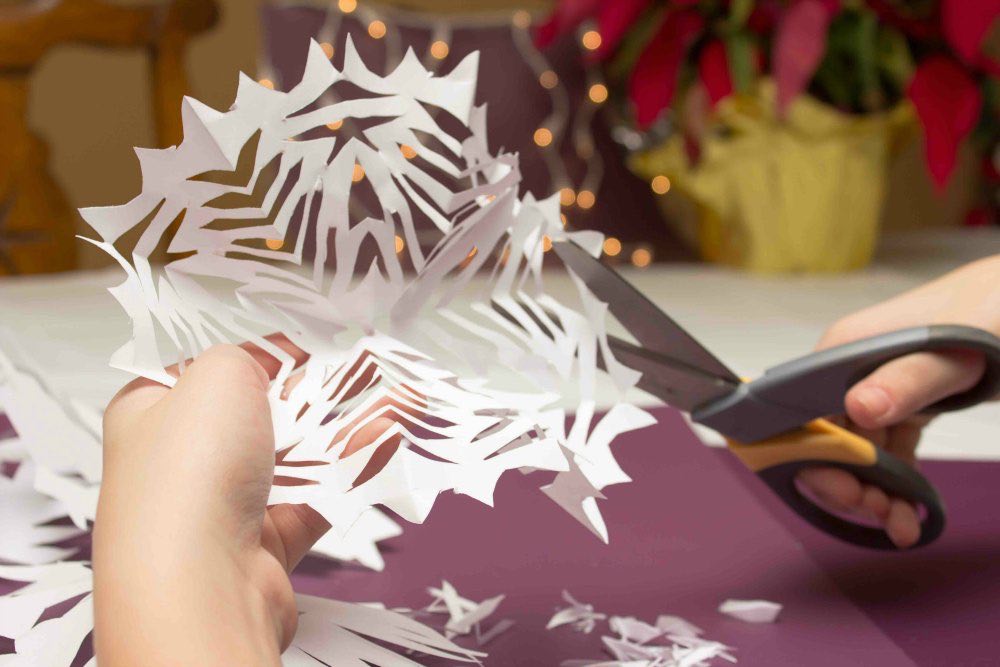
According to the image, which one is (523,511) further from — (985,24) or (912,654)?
(985,24)

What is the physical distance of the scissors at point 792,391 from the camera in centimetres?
38

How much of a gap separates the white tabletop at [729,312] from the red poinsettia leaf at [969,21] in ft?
0.69

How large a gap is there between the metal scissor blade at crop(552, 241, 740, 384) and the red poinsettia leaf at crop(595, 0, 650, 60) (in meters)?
0.63

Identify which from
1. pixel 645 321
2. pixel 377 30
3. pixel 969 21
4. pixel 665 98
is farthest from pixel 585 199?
pixel 645 321

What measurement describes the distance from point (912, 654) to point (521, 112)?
0.82 metres

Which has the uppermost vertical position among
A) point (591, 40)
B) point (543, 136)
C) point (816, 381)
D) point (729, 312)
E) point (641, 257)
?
point (591, 40)

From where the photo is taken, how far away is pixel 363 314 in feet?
1.01

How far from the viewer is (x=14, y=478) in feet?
1.47

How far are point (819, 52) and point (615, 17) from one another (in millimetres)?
200

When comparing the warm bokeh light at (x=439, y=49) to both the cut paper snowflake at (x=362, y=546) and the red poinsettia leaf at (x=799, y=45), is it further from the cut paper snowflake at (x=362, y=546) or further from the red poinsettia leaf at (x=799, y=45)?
the cut paper snowflake at (x=362, y=546)

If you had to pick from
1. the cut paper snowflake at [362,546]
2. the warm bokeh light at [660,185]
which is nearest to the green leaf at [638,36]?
the warm bokeh light at [660,185]

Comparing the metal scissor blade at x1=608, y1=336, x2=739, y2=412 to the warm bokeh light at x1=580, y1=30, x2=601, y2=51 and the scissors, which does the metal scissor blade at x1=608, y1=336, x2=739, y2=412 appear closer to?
the scissors

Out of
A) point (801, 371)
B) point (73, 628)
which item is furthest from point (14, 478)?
point (801, 371)

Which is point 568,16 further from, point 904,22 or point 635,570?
point 635,570
